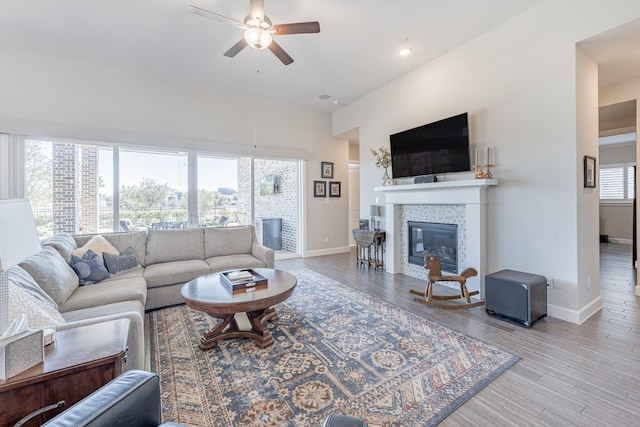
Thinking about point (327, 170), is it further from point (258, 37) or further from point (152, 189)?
point (258, 37)

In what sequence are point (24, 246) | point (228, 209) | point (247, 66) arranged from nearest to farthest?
point (24, 246) < point (247, 66) < point (228, 209)

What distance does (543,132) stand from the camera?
9.47 feet

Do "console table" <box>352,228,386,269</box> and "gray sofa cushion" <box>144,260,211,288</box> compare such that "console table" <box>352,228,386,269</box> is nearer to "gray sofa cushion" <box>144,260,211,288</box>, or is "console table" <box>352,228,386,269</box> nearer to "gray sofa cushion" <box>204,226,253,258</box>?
"gray sofa cushion" <box>204,226,253,258</box>

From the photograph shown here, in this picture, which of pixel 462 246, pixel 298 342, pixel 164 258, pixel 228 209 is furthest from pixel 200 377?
pixel 228 209

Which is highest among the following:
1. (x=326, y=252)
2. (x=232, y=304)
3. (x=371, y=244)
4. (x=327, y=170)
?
(x=327, y=170)

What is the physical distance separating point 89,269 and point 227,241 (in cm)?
160

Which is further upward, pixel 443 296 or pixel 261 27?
pixel 261 27

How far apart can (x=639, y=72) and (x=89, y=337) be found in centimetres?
555

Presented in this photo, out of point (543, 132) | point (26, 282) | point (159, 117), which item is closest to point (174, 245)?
point (26, 282)

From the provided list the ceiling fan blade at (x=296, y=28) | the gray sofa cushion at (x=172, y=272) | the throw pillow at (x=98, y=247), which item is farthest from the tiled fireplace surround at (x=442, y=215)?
the throw pillow at (x=98, y=247)

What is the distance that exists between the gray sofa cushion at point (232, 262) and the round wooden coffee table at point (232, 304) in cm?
78

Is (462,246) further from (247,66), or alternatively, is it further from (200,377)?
(247,66)

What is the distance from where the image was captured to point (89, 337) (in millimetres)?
1240

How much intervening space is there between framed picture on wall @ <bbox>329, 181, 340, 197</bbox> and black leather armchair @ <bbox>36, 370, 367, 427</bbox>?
18.0 feet
